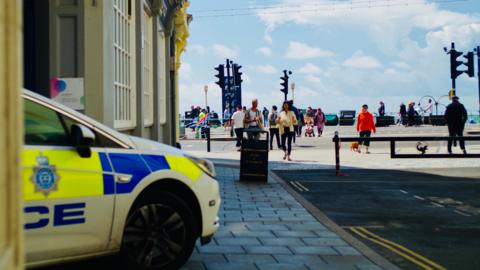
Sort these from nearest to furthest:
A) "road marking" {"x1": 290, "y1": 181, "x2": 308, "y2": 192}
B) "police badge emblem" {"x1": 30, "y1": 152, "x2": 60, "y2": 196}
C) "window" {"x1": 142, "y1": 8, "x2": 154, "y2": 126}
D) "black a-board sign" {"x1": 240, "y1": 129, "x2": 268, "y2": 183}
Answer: "police badge emblem" {"x1": 30, "y1": 152, "x2": 60, "y2": 196}, "road marking" {"x1": 290, "y1": 181, "x2": 308, "y2": 192}, "black a-board sign" {"x1": 240, "y1": 129, "x2": 268, "y2": 183}, "window" {"x1": 142, "y1": 8, "x2": 154, "y2": 126}

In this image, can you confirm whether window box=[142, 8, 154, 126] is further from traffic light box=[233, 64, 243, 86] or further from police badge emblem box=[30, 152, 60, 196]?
traffic light box=[233, 64, 243, 86]

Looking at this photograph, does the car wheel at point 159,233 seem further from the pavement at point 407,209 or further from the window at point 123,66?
the window at point 123,66

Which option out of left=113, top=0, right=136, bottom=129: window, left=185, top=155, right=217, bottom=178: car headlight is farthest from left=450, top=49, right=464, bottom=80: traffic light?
left=185, top=155, right=217, bottom=178: car headlight

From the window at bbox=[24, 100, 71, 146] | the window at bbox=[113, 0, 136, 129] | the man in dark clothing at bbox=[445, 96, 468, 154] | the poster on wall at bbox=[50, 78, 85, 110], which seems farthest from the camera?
the man in dark clothing at bbox=[445, 96, 468, 154]

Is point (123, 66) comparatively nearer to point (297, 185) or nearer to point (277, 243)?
point (297, 185)

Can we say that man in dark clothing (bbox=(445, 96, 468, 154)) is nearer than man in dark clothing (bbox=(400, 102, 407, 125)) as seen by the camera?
Yes

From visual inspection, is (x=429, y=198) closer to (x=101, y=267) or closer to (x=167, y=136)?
(x=101, y=267)

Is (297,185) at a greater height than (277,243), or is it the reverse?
(297,185)

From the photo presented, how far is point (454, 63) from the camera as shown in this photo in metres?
29.1

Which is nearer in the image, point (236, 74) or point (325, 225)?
point (325, 225)

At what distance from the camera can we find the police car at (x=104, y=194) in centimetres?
390

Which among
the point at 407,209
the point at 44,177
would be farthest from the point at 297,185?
the point at 44,177

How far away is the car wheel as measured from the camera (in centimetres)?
448

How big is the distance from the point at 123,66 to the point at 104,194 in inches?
270
